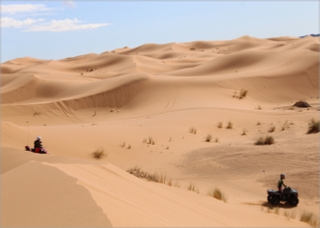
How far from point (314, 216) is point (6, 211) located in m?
5.52

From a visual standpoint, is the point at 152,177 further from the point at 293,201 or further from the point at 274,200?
the point at 293,201

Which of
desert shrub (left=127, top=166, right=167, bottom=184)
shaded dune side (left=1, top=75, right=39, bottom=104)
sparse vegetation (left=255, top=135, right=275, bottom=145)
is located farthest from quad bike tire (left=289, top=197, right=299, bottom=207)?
shaded dune side (left=1, top=75, right=39, bottom=104)

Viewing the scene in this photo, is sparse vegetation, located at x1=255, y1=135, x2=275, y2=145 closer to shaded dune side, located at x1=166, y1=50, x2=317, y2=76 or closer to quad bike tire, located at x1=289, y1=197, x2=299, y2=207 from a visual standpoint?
quad bike tire, located at x1=289, y1=197, x2=299, y2=207

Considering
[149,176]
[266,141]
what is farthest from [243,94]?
[149,176]

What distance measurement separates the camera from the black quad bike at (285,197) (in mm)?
8094

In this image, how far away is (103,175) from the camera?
6.27 meters

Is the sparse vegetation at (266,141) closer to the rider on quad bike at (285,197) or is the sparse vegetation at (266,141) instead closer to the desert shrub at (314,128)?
the desert shrub at (314,128)

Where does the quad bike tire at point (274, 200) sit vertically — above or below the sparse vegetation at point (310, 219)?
below

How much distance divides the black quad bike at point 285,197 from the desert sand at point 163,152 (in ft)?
0.53

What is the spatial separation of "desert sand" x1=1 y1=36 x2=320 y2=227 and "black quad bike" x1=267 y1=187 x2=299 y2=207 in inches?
6.4

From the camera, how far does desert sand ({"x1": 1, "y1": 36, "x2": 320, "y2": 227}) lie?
16.4 ft

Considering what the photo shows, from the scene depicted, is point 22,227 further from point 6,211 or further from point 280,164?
point 280,164

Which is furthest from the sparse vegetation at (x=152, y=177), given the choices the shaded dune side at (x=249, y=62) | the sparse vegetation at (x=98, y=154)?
the shaded dune side at (x=249, y=62)

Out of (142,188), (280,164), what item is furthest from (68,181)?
(280,164)
